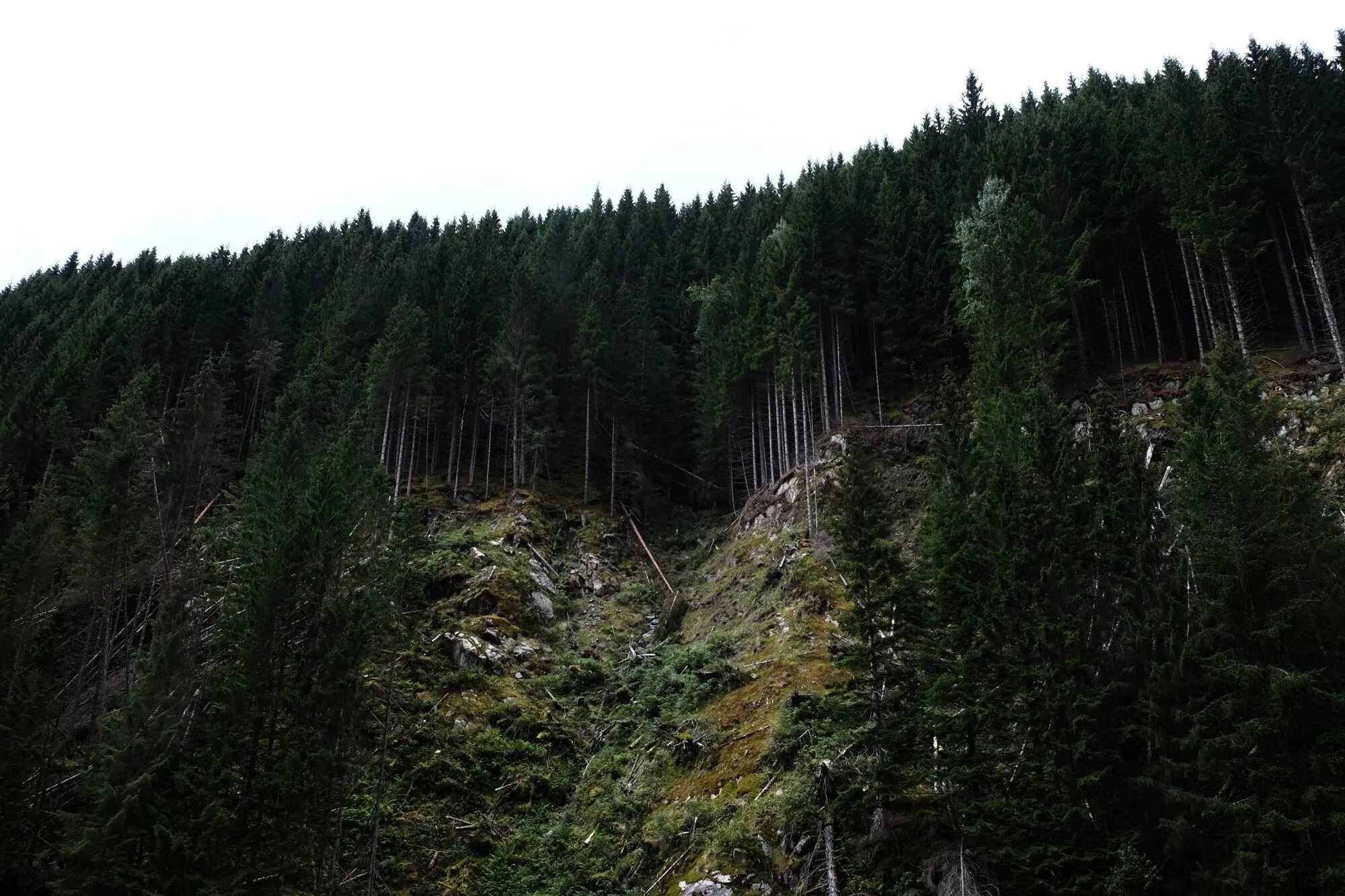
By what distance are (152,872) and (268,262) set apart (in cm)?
7122

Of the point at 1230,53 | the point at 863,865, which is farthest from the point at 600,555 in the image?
the point at 1230,53

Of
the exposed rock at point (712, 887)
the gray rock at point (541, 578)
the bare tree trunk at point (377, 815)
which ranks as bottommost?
the exposed rock at point (712, 887)

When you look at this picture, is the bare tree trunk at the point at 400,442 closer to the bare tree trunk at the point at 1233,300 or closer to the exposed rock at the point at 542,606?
the exposed rock at the point at 542,606

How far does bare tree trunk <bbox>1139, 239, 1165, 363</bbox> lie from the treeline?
64.8 ft

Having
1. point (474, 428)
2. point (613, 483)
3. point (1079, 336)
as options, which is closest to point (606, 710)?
point (613, 483)

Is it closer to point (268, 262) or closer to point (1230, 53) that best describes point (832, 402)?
point (1230, 53)

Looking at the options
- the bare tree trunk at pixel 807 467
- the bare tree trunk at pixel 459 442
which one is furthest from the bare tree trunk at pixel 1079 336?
the bare tree trunk at pixel 459 442

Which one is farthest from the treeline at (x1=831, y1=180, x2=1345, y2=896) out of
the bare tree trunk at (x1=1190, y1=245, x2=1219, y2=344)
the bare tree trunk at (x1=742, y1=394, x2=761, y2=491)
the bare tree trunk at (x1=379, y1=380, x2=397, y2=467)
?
the bare tree trunk at (x1=379, y1=380, x2=397, y2=467)

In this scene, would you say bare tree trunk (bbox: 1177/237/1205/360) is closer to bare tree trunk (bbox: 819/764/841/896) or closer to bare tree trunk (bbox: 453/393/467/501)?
bare tree trunk (bbox: 819/764/841/896)

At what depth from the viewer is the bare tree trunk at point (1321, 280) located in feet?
98.3

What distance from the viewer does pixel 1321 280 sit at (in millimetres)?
31500

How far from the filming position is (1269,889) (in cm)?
1339

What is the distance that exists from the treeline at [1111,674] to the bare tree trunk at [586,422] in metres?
30.9

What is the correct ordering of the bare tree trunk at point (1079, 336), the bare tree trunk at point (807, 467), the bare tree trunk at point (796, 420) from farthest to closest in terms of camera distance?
the bare tree trunk at point (796, 420), the bare tree trunk at point (1079, 336), the bare tree trunk at point (807, 467)
